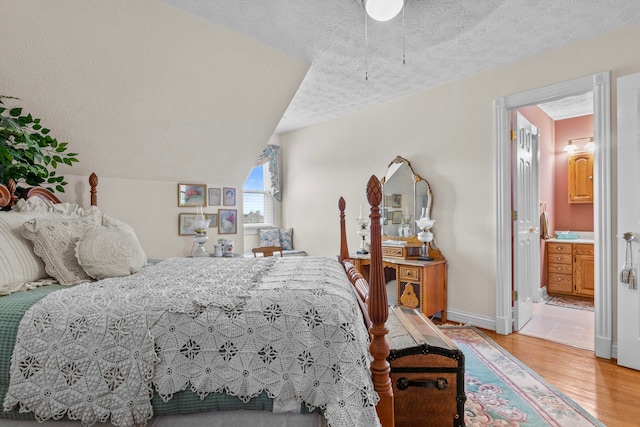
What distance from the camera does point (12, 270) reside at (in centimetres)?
152

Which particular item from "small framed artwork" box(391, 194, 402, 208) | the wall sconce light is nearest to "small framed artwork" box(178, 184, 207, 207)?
"small framed artwork" box(391, 194, 402, 208)

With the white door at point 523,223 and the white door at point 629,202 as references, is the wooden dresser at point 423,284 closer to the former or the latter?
the white door at point 523,223

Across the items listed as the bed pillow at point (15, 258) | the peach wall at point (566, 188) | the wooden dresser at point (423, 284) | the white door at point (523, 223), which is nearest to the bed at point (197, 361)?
the bed pillow at point (15, 258)

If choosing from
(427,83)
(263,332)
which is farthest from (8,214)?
(427,83)

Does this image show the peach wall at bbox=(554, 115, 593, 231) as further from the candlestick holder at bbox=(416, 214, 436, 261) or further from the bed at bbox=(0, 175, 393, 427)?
the bed at bbox=(0, 175, 393, 427)

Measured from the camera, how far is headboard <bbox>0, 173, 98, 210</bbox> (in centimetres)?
191

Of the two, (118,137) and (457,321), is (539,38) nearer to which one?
(457,321)

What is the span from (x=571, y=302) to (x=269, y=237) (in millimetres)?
4361

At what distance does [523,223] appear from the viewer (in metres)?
3.52

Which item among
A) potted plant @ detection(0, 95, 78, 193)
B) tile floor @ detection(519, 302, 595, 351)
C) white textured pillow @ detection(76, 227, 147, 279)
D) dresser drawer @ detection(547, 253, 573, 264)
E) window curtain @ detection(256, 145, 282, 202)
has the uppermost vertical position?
window curtain @ detection(256, 145, 282, 202)

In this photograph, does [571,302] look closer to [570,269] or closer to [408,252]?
[570,269]

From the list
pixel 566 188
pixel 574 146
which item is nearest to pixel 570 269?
pixel 566 188

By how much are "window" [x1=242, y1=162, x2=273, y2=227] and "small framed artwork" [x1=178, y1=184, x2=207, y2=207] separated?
1.77 m

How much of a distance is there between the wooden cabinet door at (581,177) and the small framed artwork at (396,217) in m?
2.96
